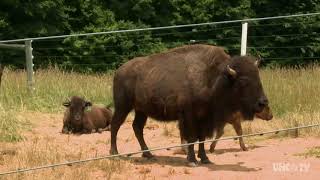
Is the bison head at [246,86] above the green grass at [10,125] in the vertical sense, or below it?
above

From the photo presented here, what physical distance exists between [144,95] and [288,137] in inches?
116

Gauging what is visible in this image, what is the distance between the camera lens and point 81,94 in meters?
17.7

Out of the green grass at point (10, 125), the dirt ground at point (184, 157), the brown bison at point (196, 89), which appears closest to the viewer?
the dirt ground at point (184, 157)

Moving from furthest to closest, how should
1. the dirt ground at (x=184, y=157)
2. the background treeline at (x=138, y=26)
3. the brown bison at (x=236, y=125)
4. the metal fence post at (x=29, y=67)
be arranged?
the background treeline at (x=138, y=26) → the metal fence post at (x=29, y=67) → the brown bison at (x=236, y=125) → the dirt ground at (x=184, y=157)

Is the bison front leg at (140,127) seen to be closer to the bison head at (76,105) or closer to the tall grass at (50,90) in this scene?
the bison head at (76,105)

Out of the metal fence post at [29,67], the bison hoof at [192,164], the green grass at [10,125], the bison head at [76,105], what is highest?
the metal fence post at [29,67]

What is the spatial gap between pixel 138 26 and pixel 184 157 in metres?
18.4

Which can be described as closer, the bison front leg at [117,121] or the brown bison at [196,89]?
the brown bison at [196,89]

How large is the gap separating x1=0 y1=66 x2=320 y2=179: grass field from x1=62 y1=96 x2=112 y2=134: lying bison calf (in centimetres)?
83

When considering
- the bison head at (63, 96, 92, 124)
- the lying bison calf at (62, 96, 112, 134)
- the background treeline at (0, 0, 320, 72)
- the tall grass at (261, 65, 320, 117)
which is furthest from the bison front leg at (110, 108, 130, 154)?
the background treeline at (0, 0, 320, 72)

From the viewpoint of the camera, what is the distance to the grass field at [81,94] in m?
10.6

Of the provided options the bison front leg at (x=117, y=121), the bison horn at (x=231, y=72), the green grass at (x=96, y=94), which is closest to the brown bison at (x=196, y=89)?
the bison horn at (x=231, y=72)

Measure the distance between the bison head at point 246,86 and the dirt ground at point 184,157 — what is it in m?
0.84

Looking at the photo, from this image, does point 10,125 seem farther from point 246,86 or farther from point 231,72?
point 246,86
